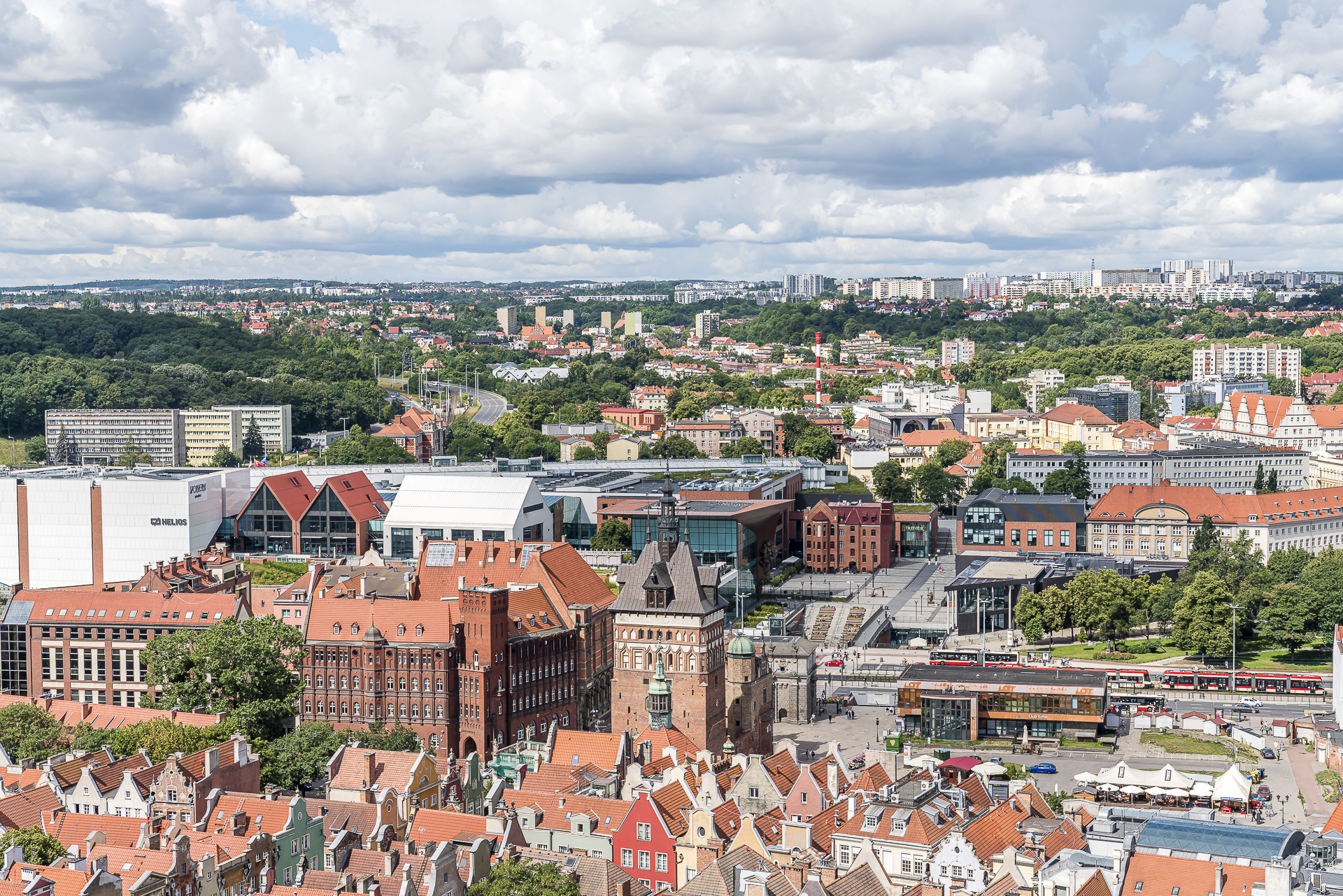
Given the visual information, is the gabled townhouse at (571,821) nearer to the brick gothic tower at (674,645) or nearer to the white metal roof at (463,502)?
the brick gothic tower at (674,645)

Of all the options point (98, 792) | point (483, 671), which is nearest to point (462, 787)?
point (98, 792)

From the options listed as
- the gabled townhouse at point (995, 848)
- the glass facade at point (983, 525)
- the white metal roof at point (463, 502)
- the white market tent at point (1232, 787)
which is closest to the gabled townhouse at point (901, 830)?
the gabled townhouse at point (995, 848)

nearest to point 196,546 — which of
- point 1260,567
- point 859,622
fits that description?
point 859,622

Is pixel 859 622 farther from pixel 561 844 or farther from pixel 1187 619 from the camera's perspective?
pixel 561 844

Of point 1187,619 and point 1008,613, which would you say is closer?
point 1187,619

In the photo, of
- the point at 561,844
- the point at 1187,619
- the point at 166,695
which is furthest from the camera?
the point at 1187,619

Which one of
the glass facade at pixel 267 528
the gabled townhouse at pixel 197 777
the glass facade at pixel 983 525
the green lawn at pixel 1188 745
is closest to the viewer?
the gabled townhouse at pixel 197 777

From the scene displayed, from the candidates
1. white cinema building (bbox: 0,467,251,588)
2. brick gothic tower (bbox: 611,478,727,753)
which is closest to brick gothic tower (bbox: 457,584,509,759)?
brick gothic tower (bbox: 611,478,727,753)
